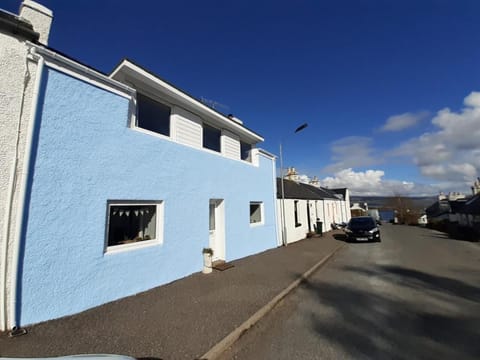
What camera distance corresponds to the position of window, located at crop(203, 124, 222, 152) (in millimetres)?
8367

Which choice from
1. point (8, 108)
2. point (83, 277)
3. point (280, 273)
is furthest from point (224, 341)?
point (8, 108)

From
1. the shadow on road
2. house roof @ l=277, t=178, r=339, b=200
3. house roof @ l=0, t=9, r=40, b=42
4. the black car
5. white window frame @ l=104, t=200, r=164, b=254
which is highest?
house roof @ l=0, t=9, r=40, b=42

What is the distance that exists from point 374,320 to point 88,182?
620 centimetres

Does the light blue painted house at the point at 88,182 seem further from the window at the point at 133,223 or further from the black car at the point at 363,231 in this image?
the black car at the point at 363,231

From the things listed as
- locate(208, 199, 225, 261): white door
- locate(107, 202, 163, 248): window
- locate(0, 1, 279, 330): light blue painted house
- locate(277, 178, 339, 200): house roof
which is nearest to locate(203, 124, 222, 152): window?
locate(0, 1, 279, 330): light blue painted house

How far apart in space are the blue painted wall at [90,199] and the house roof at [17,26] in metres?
0.66

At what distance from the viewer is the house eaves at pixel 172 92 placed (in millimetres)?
5600

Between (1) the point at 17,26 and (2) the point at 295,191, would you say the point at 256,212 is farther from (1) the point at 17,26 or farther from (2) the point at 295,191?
(1) the point at 17,26

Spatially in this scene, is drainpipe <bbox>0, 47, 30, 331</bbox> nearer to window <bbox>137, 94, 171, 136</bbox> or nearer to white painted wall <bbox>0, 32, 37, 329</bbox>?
white painted wall <bbox>0, 32, 37, 329</bbox>

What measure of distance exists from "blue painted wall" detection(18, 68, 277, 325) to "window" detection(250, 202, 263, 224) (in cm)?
417

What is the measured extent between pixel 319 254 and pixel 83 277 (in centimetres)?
912

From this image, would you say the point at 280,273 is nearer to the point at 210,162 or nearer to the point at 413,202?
the point at 210,162

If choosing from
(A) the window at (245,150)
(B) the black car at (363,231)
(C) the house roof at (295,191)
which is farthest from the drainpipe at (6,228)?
(B) the black car at (363,231)

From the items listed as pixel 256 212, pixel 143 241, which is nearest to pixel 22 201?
pixel 143 241
